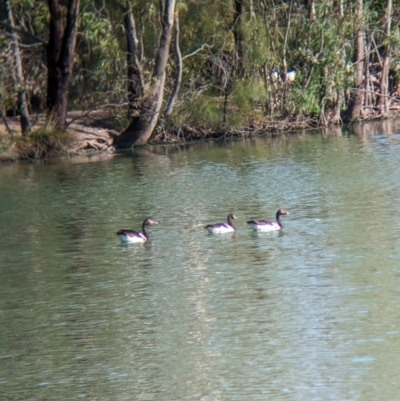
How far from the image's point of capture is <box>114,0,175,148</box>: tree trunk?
111 ft

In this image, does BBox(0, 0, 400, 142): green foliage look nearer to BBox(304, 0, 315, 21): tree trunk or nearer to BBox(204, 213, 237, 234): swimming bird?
BBox(304, 0, 315, 21): tree trunk

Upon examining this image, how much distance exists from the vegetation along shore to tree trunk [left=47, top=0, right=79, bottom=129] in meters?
0.03

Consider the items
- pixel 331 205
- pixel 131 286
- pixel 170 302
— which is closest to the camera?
pixel 170 302

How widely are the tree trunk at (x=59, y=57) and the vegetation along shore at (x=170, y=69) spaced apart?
0.03 metres

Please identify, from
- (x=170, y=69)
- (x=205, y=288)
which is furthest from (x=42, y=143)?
(x=205, y=288)

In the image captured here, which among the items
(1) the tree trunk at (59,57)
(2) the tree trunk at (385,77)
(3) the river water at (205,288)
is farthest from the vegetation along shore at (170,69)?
(3) the river water at (205,288)

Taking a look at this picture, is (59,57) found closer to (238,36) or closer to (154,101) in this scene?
(154,101)

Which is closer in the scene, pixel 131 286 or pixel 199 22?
pixel 131 286

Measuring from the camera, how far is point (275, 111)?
122ft

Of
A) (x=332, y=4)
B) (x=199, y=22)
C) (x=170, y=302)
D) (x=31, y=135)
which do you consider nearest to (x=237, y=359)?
(x=170, y=302)

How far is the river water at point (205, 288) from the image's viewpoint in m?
11.4

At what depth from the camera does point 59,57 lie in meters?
33.8

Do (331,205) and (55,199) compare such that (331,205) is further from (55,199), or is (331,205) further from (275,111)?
(275,111)

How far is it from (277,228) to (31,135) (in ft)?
51.8
